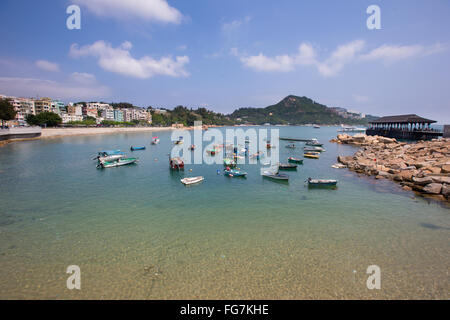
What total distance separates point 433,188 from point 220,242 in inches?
992

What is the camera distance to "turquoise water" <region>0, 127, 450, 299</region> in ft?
32.5

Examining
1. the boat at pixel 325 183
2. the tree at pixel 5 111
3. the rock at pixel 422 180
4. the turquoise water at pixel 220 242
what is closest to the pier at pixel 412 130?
the rock at pixel 422 180

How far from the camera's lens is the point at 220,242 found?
13.8 metres

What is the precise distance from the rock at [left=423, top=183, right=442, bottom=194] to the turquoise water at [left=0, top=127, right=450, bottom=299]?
2.27m

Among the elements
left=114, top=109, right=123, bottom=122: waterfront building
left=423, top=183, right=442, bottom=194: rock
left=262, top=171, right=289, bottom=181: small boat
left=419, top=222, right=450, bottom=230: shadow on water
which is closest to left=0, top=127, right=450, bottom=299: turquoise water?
left=419, top=222, right=450, bottom=230: shadow on water

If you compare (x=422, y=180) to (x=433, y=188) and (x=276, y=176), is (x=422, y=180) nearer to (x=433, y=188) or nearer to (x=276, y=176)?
(x=433, y=188)

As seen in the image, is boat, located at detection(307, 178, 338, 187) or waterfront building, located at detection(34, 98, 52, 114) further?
waterfront building, located at detection(34, 98, 52, 114)

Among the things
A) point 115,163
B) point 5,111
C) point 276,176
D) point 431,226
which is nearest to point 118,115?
point 5,111

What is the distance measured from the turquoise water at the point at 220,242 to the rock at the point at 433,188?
7.44ft

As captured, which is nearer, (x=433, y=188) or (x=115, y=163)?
(x=433, y=188)

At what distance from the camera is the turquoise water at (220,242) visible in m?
9.91

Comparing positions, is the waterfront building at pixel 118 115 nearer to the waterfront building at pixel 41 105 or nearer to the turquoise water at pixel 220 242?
the waterfront building at pixel 41 105

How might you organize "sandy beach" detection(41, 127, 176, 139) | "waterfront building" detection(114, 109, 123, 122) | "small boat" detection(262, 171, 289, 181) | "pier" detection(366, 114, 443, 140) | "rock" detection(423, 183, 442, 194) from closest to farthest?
"rock" detection(423, 183, 442, 194) → "small boat" detection(262, 171, 289, 181) → "pier" detection(366, 114, 443, 140) → "sandy beach" detection(41, 127, 176, 139) → "waterfront building" detection(114, 109, 123, 122)

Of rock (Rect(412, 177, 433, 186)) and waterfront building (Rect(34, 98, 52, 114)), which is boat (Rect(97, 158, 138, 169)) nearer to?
rock (Rect(412, 177, 433, 186))
